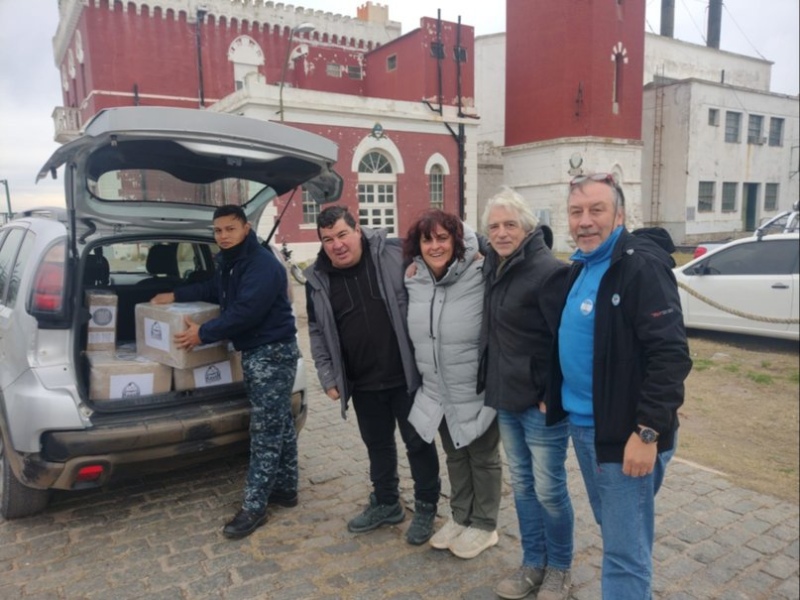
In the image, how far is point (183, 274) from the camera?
4.81 meters

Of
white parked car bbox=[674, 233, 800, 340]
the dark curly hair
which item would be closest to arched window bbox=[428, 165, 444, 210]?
white parked car bbox=[674, 233, 800, 340]

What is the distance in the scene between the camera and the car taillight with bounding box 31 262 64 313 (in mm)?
3201

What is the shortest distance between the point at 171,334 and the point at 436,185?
21.4 m

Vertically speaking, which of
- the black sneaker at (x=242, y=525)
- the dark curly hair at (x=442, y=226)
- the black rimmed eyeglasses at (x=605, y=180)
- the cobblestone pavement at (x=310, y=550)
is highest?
the black rimmed eyeglasses at (x=605, y=180)

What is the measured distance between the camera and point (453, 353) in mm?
2830

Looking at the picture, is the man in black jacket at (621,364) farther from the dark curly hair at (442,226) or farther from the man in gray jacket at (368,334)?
the man in gray jacket at (368,334)

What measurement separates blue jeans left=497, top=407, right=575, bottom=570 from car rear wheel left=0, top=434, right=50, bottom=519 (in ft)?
9.48

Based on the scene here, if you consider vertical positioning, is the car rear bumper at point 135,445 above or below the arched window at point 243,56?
below

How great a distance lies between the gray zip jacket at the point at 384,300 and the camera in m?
3.07

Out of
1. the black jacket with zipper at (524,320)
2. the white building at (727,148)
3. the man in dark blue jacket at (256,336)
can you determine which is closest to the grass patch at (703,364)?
the white building at (727,148)

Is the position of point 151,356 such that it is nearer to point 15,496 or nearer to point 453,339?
point 15,496

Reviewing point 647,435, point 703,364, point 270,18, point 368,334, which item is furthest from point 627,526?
point 270,18

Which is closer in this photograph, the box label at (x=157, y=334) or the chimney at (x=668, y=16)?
the chimney at (x=668, y=16)

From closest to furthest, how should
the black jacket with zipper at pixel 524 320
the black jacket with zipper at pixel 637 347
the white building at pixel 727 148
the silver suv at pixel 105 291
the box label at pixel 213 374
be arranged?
the white building at pixel 727 148 < the black jacket with zipper at pixel 637 347 < the black jacket with zipper at pixel 524 320 < the silver suv at pixel 105 291 < the box label at pixel 213 374
